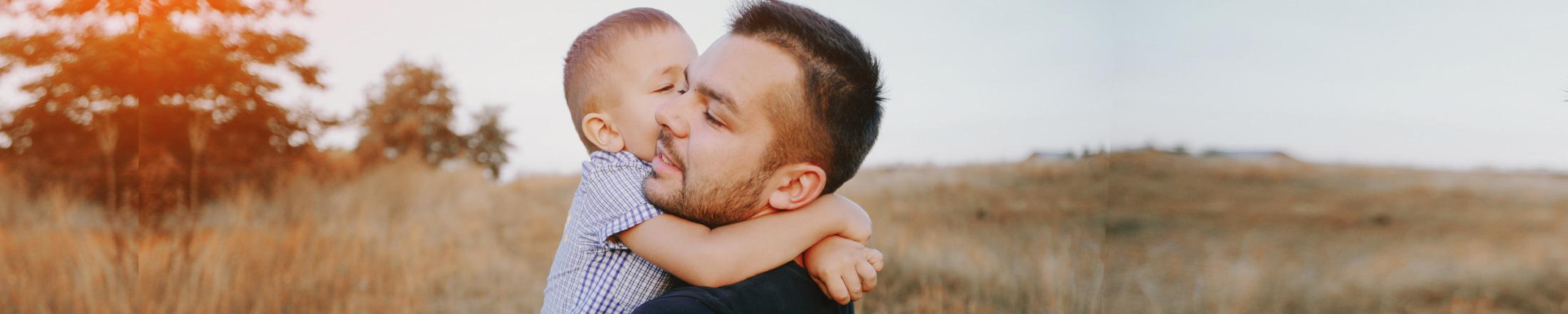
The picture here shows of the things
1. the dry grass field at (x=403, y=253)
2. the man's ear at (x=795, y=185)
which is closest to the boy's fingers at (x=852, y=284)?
the man's ear at (x=795, y=185)

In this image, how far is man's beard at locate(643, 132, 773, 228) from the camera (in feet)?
5.13

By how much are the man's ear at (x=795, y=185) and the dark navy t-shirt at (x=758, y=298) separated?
0.38 feet

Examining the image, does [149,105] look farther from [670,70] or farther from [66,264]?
[670,70]

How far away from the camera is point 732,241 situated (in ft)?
5.06

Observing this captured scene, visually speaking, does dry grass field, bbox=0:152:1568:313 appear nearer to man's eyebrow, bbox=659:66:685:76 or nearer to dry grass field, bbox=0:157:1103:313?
dry grass field, bbox=0:157:1103:313

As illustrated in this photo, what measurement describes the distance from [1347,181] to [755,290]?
38.6 feet

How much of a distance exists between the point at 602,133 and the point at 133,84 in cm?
625

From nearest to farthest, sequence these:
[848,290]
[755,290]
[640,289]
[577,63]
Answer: [755,290] < [848,290] < [640,289] < [577,63]

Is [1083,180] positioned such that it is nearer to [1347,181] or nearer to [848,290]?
A: [1347,181]

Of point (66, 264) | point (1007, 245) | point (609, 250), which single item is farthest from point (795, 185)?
point (1007, 245)

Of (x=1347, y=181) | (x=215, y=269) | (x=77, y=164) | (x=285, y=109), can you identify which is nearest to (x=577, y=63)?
(x=215, y=269)

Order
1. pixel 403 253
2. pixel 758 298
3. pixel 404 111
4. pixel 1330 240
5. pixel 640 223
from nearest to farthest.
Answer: pixel 758 298 < pixel 640 223 < pixel 403 253 < pixel 1330 240 < pixel 404 111

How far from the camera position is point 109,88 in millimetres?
6645

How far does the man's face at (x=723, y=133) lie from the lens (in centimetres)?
153
